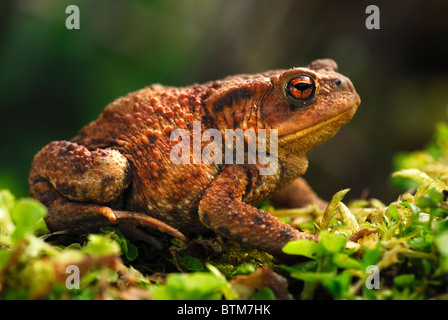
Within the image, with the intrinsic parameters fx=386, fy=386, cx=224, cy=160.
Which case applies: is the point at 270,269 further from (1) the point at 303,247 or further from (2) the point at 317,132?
(2) the point at 317,132

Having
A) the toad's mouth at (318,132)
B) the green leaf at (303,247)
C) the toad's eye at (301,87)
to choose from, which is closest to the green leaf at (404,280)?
the green leaf at (303,247)

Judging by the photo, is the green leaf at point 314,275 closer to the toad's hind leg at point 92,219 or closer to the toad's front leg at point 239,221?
the toad's front leg at point 239,221

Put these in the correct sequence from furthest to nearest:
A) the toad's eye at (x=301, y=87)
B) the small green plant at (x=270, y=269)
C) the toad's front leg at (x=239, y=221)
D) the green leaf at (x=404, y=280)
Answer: the toad's eye at (x=301, y=87) → the toad's front leg at (x=239, y=221) → the green leaf at (x=404, y=280) → the small green plant at (x=270, y=269)

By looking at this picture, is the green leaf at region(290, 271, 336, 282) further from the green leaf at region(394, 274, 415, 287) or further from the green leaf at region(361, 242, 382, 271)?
the green leaf at region(394, 274, 415, 287)

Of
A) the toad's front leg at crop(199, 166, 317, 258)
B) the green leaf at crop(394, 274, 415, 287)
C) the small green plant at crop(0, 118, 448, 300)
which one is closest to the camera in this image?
the small green plant at crop(0, 118, 448, 300)

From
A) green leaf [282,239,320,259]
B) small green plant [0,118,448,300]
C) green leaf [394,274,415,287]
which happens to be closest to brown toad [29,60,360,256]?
small green plant [0,118,448,300]
